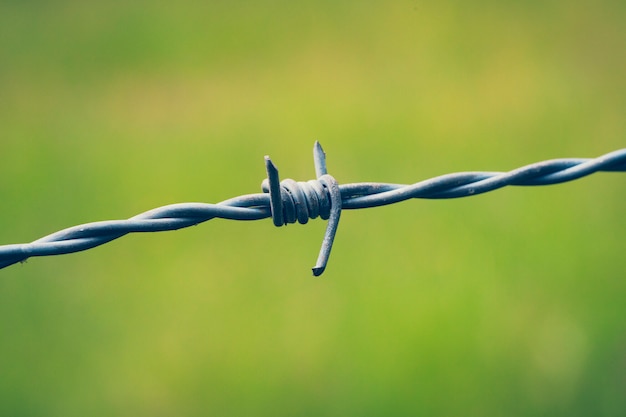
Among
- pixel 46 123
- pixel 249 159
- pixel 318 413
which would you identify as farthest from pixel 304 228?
pixel 46 123

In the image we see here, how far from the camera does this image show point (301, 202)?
0.75m

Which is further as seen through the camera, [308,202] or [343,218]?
[343,218]

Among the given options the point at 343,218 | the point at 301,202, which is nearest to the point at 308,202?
the point at 301,202

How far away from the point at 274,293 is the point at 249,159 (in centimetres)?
96

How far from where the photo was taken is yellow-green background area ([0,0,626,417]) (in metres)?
2.19

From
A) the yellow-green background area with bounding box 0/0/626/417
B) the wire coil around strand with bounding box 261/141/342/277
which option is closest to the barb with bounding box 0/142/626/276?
the wire coil around strand with bounding box 261/141/342/277

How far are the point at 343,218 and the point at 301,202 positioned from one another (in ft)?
6.42

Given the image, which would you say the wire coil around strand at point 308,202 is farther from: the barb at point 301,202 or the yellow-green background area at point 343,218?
the yellow-green background area at point 343,218

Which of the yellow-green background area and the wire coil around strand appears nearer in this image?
the wire coil around strand

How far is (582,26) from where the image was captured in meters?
3.81

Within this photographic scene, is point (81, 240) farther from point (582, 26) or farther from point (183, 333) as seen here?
point (582, 26)

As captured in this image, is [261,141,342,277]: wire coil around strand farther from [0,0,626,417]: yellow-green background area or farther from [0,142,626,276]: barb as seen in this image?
[0,0,626,417]: yellow-green background area

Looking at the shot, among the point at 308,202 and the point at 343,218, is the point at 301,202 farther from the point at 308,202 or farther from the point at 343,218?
the point at 343,218

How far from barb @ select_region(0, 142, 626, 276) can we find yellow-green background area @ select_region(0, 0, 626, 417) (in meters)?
1.48
